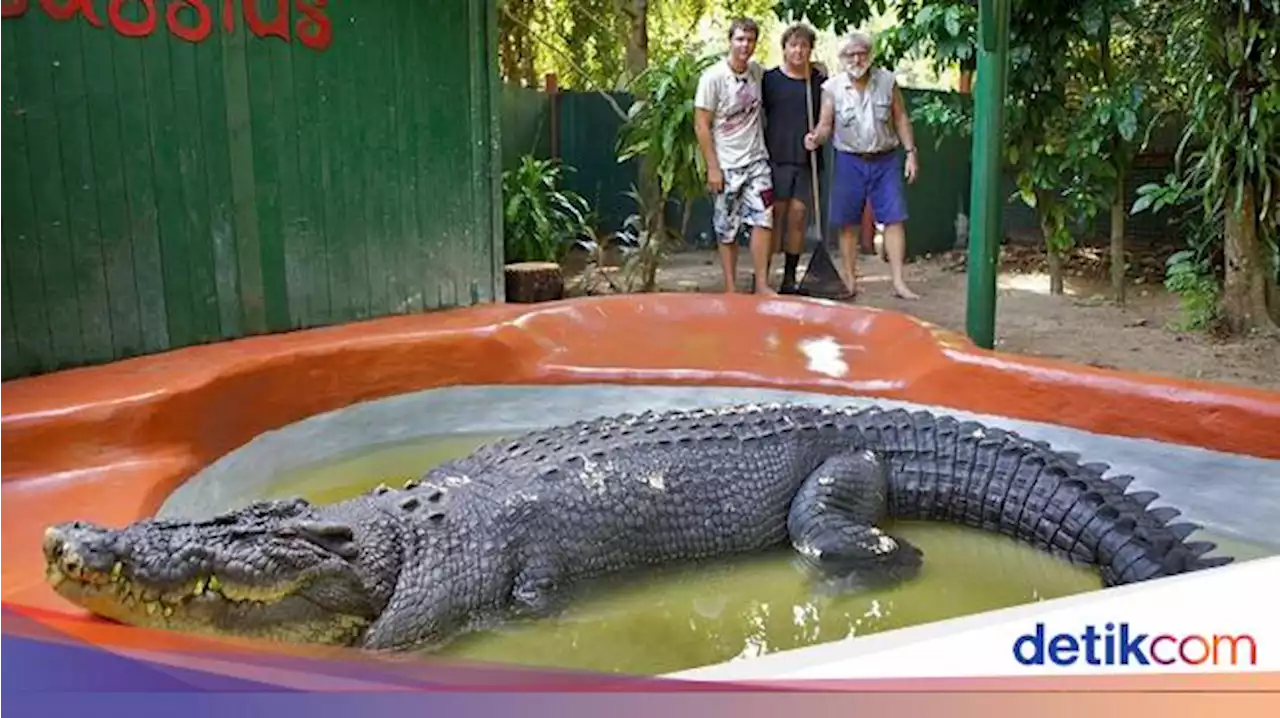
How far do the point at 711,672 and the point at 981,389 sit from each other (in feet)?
8.90

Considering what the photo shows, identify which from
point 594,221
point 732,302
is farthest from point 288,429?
point 594,221

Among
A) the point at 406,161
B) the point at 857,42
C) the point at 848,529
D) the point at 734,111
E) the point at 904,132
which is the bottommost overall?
the point at 848,529

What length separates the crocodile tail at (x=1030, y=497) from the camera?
Result: 2811 millimetres

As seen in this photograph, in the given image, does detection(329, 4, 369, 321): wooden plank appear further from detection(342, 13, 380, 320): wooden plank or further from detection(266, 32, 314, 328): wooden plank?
detection(266, 32, 314, 328): wooden plank

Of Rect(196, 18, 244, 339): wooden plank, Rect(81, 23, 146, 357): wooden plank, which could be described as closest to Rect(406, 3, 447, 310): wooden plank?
Rect(196, 18, 244, 339): wooden plank

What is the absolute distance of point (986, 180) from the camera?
4492mm

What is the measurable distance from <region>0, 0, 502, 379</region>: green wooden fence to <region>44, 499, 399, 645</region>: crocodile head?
7.26ft

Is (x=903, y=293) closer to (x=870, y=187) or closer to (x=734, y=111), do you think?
(x=870, y=187)

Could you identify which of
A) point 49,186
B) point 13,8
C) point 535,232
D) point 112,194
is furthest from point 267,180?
point 535,232

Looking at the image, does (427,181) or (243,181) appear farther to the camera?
(427,181)

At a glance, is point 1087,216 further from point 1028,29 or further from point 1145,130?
point 1028,29

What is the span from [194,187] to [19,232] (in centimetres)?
71

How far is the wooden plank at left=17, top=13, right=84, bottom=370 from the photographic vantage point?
395 cm

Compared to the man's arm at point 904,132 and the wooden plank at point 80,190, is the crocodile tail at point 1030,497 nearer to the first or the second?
the wooden plank at point 80,190
